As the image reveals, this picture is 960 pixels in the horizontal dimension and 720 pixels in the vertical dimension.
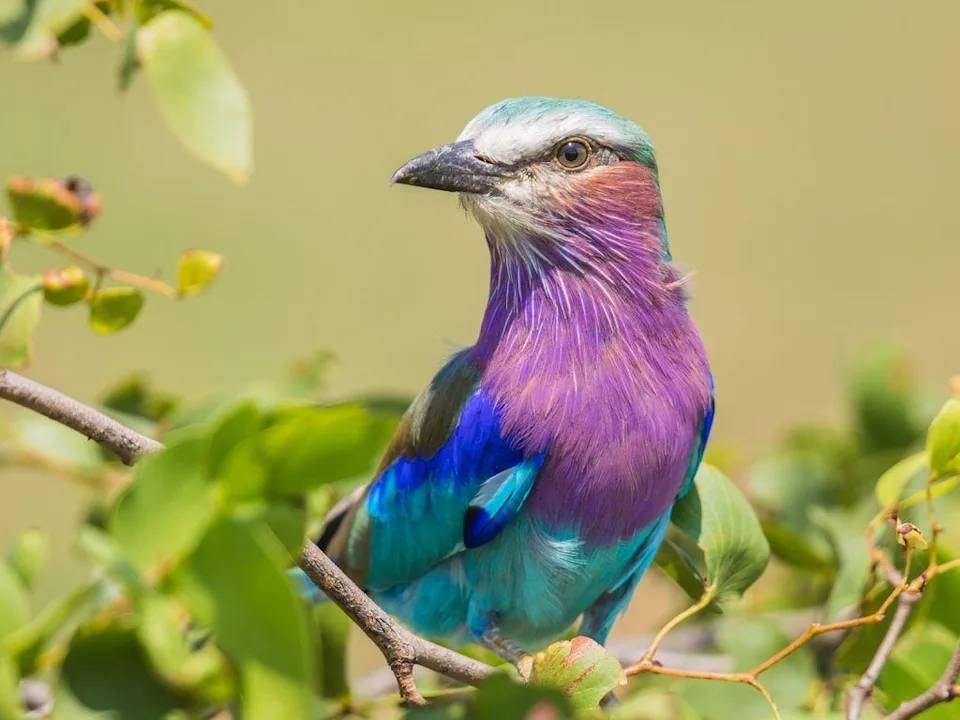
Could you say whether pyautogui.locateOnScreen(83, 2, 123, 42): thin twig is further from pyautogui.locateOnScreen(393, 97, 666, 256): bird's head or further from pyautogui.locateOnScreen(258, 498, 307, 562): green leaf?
pyautogui.locateOnScreen(258, 498, 307, 562): green leaf

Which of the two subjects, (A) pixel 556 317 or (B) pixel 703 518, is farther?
(A) pixel 556 317

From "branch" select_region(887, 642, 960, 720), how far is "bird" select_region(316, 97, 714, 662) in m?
0.73

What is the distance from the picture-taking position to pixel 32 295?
1.96 metres

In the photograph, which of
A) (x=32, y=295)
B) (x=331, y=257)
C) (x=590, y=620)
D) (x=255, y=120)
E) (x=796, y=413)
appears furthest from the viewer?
(x=255, y=120)

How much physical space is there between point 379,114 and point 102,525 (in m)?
8.37

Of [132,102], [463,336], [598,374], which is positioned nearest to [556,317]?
[598,374]

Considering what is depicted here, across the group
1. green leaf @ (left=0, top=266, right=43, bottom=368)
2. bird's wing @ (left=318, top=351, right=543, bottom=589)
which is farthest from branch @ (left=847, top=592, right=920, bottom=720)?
green leaf @ (left=0, top=266, right=43, bottom=368)

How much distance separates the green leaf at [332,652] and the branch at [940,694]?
895 mm

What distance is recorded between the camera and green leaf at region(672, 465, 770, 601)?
2.42 meters

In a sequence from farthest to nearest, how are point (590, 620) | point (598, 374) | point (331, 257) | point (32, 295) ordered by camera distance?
point (331, 257) < point (590, 620) < point (598, 374) < point (32, 295)

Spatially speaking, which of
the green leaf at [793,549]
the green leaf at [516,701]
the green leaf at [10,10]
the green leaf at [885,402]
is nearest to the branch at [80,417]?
the green leaf at [516,701]

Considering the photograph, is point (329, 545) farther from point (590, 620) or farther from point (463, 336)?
point (463, 336)

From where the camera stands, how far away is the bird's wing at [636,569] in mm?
2682

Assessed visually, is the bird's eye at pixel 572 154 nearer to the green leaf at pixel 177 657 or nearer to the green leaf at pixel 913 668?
the green leaf at pixel 913 668
